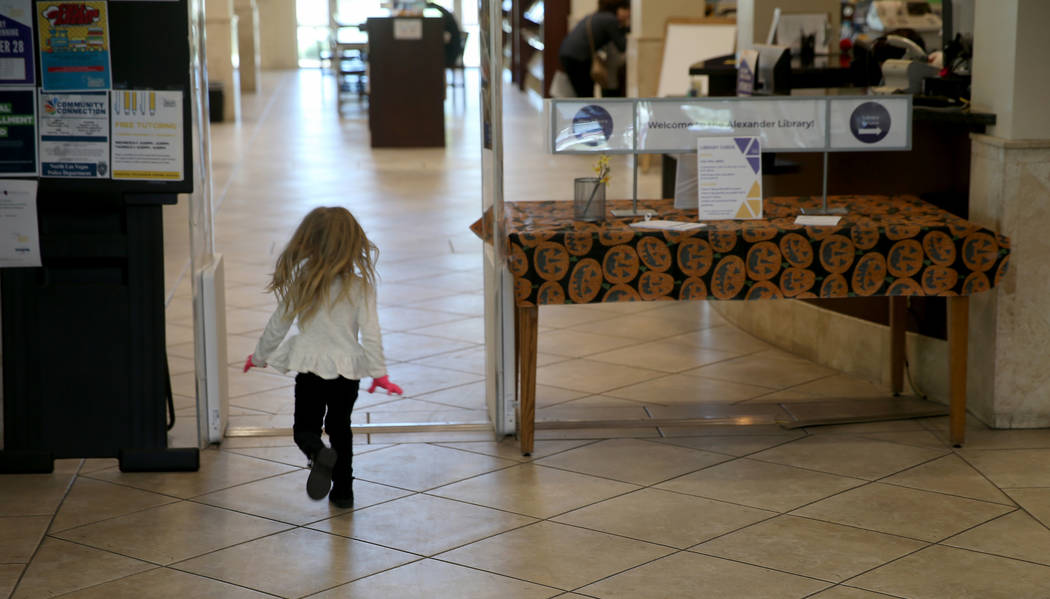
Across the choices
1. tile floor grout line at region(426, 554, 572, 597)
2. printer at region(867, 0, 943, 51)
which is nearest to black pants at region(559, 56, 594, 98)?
printer at region(867, 0, 943, 51)

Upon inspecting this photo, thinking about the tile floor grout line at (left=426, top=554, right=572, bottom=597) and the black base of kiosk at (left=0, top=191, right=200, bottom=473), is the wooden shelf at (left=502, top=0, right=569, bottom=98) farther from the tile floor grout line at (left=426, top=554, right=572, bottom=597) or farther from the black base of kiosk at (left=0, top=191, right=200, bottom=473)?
the tile floor grout line at (left=426, top=554, right=572, bottom=597)

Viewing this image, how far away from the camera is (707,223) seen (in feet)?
14.0

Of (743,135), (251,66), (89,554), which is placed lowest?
(89,554)

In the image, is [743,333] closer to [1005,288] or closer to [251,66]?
[1005,288]

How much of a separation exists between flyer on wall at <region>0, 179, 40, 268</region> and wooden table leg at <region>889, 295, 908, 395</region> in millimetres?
3178

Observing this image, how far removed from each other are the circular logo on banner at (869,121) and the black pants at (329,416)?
202 centimetres

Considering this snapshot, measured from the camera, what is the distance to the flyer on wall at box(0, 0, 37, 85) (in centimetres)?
377

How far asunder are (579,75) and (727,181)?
880cm

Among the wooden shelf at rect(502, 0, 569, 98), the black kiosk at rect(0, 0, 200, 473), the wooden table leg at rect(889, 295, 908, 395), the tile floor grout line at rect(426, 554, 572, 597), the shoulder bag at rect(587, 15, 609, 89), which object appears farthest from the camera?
the wooden shelf at rect(502, 0, 569, 98)

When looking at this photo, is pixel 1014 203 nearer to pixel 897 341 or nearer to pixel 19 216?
pixel 897 341

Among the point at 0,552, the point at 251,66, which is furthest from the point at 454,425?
the point at 251,66

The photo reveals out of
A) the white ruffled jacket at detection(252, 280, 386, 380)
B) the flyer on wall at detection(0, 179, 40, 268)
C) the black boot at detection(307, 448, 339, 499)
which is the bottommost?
the black boot at detection(307, 448, 339, 499)

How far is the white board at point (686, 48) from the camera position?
1091cm

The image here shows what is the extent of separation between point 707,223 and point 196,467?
1933mm
